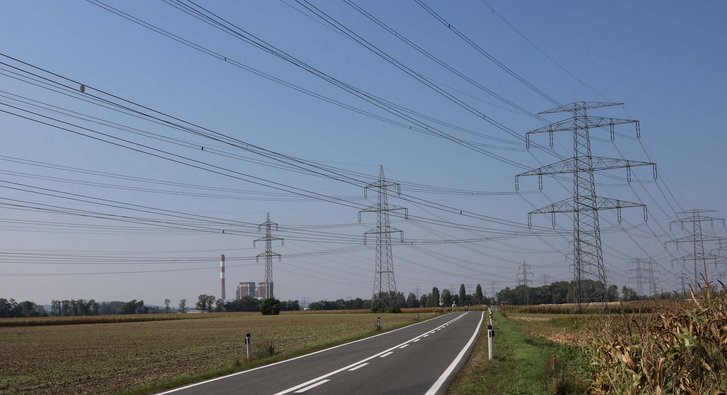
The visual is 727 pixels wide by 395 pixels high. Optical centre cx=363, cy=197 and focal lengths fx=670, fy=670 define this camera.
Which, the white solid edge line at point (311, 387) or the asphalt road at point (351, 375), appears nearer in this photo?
the white solid edge line at point (311, 387)

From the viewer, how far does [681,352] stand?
26.0 feet

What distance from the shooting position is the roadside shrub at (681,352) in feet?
24.6

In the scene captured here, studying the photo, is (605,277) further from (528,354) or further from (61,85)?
(61,85)

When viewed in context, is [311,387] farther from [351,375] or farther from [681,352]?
[681,352]

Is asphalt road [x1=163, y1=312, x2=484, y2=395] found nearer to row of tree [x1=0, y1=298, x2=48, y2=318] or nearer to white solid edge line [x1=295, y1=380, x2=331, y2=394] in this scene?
white solid edge line [x1=295, y1=380, x2=331, y2=394]

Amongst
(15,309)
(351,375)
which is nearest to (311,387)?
(351,375)

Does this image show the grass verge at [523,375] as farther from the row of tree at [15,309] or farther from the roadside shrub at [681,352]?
the row of tree at [15,309]

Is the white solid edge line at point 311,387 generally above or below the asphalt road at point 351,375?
above

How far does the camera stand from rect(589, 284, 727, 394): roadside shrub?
24.6 ft

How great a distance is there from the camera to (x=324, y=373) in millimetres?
17641

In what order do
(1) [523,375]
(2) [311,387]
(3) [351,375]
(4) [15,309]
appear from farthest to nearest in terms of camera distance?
(4) [15,309] < (3) [351,375] < (1) [523,375] < (2) [311,387]

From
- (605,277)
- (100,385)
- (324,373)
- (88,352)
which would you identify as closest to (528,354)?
(324,373)

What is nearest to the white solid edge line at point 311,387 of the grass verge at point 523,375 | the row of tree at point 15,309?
the grass verge at point 523,375

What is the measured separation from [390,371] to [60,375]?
13159 millimetres
